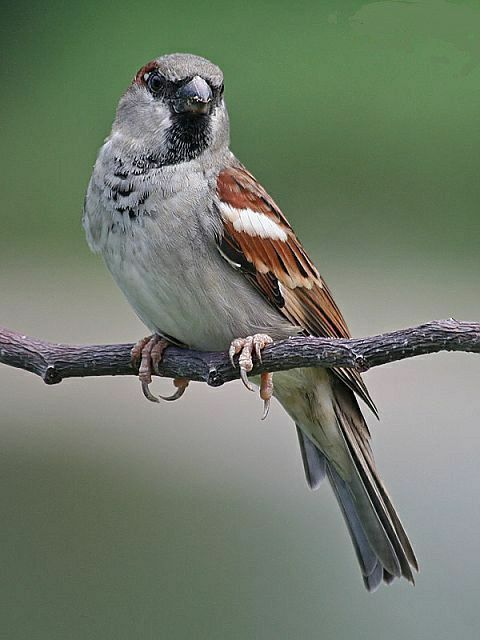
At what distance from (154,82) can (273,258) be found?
24 cm

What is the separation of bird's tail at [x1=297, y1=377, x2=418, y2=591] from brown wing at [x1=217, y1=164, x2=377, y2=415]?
9 centimetres

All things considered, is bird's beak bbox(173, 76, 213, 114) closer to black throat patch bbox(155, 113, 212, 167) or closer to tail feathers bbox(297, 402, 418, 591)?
black throat patch bbox(155, 113, 212, 167)

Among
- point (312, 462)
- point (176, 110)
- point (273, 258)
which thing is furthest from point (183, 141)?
point (312, 462)

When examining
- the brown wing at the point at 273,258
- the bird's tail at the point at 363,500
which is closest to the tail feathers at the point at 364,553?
the bird's tail at the point at 363,500

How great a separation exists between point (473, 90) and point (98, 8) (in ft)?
1.79

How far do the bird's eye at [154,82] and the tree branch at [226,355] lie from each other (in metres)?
0.28

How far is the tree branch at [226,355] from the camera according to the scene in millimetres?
903

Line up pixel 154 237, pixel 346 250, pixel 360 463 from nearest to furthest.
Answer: pixel 154 237 → pixel 360 463 → pixel 346 250

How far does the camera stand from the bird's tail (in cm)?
126

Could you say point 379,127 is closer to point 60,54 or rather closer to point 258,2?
point 258,2

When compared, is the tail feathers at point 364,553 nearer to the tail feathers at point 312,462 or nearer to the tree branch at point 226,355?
the tail feathers at point 312,462

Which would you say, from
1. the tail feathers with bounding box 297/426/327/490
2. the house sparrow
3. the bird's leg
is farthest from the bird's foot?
the tail feathers with bounding box 297/426/327/490

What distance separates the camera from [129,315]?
2.00 m

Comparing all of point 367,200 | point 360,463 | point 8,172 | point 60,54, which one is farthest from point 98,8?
point 360,463
